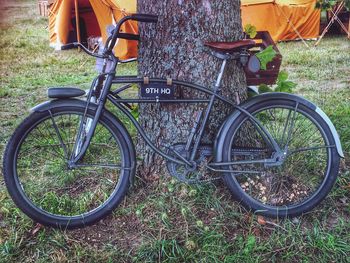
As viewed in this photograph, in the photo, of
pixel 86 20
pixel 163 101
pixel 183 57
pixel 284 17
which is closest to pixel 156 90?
pixel 163 101

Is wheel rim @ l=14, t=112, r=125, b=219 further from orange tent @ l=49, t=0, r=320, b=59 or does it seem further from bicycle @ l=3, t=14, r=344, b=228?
orange tent @ l=49, t=0, r=320, b=59

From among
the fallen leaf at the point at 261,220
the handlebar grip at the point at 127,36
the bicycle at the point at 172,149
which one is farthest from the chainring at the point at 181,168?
the handlebar grip at the point at 127,36

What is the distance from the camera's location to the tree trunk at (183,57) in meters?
2.83

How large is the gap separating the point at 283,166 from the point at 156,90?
1070 mm

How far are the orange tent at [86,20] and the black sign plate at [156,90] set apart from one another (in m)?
7.30

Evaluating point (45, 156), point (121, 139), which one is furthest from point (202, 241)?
point (45, 156)

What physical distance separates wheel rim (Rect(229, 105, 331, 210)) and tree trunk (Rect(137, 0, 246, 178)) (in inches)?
10.6

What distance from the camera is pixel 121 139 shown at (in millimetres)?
2738

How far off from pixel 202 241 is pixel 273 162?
27.5 inches

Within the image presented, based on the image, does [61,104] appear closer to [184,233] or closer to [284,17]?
[184,233]

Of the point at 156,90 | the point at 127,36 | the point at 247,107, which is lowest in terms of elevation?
the point at 247,107

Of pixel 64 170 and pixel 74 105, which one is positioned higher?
pixel 74 105

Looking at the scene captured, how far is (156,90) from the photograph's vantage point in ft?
8.97

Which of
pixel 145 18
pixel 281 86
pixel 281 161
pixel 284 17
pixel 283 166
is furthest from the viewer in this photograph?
pixel 284 17
